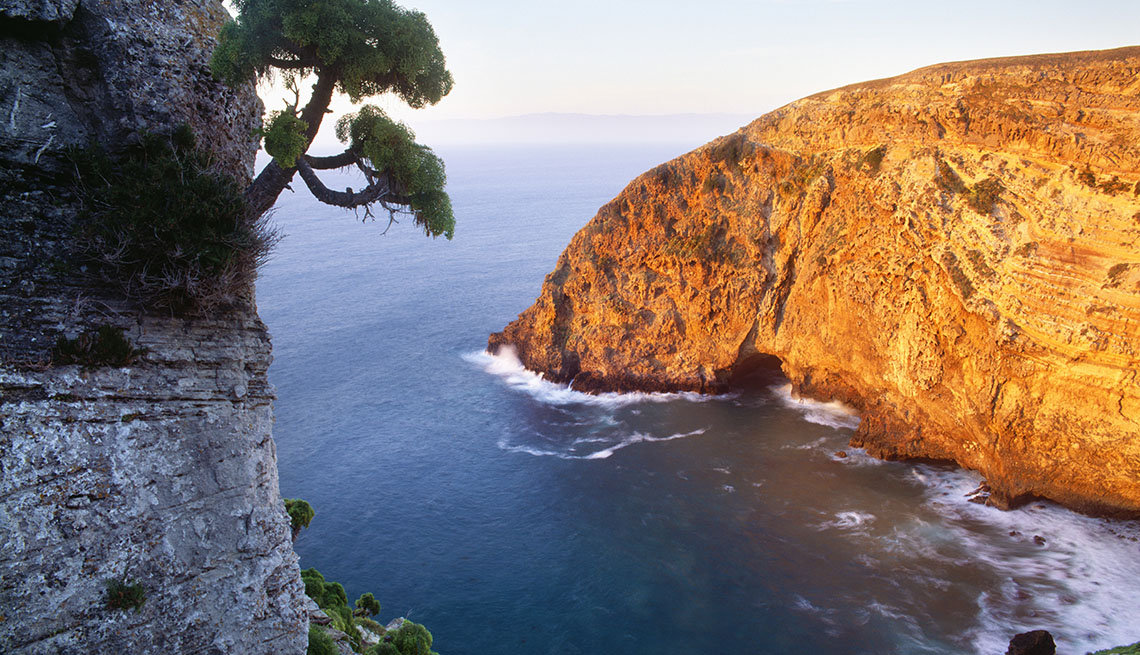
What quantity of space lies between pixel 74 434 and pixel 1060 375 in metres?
39.7

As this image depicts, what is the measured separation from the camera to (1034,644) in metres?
25.6

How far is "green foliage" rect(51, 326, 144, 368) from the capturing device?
1151cm

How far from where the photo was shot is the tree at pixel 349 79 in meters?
13.5

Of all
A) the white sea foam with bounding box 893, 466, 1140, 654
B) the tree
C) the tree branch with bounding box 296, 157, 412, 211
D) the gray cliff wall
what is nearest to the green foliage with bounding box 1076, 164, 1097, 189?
the white sea foam with bounding box 893, 466, 1140, 654

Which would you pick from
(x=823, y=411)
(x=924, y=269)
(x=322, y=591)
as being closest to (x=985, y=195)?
(x=924, y=269)

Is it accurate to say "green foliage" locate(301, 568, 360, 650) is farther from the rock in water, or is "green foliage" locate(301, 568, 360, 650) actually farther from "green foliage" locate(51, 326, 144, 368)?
the rock in water

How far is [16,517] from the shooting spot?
10883 mm

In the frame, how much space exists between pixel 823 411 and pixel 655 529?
2016 centimetres

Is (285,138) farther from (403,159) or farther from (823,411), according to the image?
(823,411)

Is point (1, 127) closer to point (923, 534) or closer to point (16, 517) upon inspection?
point (16, 517)

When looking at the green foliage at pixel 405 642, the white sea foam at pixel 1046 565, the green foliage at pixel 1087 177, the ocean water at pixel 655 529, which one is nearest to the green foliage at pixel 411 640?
the green foliage at pixel 405 642

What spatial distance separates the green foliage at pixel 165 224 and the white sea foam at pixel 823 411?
43625 millimetres

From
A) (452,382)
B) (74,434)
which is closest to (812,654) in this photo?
(74,434)

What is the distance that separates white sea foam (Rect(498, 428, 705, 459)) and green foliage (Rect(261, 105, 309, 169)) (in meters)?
35.1
